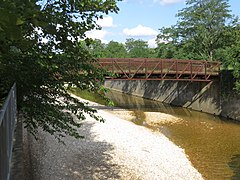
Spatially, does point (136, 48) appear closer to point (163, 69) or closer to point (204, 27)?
point (204, 27)

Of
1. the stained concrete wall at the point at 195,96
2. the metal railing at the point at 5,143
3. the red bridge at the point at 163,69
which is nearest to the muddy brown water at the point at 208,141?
the stained concrete wall at the point at 195,96

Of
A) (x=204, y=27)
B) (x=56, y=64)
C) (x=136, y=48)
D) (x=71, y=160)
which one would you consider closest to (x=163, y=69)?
(x=204, y=27)

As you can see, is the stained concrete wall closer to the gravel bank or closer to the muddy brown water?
the muddy brown water

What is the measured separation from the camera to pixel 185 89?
33031 millimetres

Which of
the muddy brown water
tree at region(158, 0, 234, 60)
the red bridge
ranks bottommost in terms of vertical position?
the muddy brown water

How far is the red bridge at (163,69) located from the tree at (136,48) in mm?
35264

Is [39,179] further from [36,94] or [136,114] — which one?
[136,114]

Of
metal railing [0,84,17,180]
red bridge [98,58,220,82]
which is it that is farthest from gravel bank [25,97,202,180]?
red bridge [98,58,220,82]

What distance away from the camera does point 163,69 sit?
2909cm

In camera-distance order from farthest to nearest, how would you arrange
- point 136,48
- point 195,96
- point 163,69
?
point 136,48 → point 195,96 → point 163,69

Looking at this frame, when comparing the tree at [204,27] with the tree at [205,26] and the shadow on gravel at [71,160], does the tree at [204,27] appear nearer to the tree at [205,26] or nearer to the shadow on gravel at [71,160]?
the tree at [205,26]

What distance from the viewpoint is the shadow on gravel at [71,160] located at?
33.8ft

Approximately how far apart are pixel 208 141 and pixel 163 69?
12742mm

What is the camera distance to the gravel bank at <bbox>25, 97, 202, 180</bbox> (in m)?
10.7
